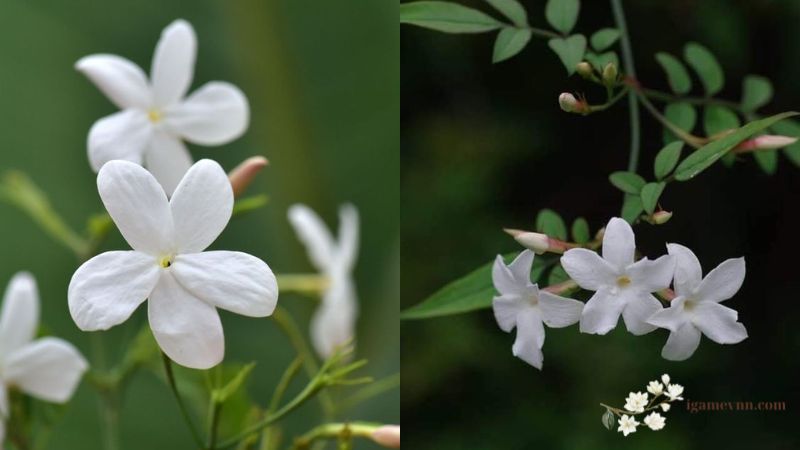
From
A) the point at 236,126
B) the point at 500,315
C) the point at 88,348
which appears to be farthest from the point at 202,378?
the point at 88,348

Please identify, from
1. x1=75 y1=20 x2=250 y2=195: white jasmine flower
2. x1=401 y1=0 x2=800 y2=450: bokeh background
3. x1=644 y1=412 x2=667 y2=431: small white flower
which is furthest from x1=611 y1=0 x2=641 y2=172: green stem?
x1=75 y1=20 x2=250 y2=195: white jasmine flower

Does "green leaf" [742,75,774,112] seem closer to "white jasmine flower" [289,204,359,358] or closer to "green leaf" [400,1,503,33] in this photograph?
"green leaf" [400,1,503,33]

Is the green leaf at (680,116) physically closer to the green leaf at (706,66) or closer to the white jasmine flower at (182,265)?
the green leaf at (706,66)

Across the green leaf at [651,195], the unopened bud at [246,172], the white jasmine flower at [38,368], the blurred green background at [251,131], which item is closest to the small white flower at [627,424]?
the green leaf at [651,195]

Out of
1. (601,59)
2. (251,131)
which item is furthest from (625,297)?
(251,131)

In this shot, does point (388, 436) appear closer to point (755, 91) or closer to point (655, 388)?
point (655, 388)

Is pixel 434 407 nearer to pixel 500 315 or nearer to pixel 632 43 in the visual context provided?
pixel 500 315
